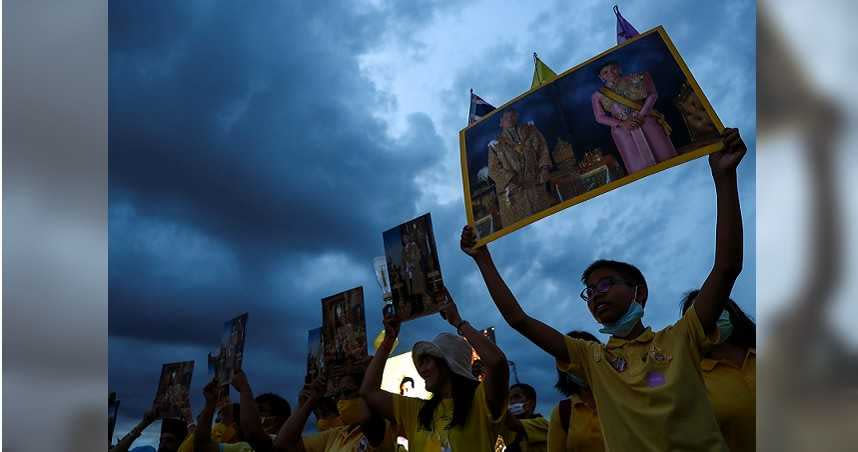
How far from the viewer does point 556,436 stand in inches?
189

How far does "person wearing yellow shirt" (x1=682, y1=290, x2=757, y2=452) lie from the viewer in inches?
147

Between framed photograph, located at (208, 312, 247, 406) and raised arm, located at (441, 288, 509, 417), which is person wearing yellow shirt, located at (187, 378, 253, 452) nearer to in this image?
framed photograph, located at (208, 312, 247, 406)

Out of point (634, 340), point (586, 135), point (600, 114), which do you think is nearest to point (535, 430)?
point (634, 340)

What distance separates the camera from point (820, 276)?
102cm

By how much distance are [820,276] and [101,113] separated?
2.03m

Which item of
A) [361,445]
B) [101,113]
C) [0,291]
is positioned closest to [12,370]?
[0,291]

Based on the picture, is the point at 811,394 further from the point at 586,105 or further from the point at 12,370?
the point at 586,105

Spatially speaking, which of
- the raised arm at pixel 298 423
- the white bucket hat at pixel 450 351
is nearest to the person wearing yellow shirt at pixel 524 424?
the white bucket hat at pixel 450 351

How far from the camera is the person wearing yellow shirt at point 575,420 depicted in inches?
180

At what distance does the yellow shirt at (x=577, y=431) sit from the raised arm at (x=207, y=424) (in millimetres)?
2440

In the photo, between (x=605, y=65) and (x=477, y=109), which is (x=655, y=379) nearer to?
(x=605, y=65)

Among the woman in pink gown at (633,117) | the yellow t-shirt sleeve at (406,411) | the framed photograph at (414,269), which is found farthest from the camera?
Result: the framed photograph at (414,269)

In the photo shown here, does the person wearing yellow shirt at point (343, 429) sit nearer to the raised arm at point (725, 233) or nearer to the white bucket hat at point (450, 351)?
the white bucket hat at point (450, 351)

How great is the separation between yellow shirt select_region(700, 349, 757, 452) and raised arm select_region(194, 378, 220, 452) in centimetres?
345
